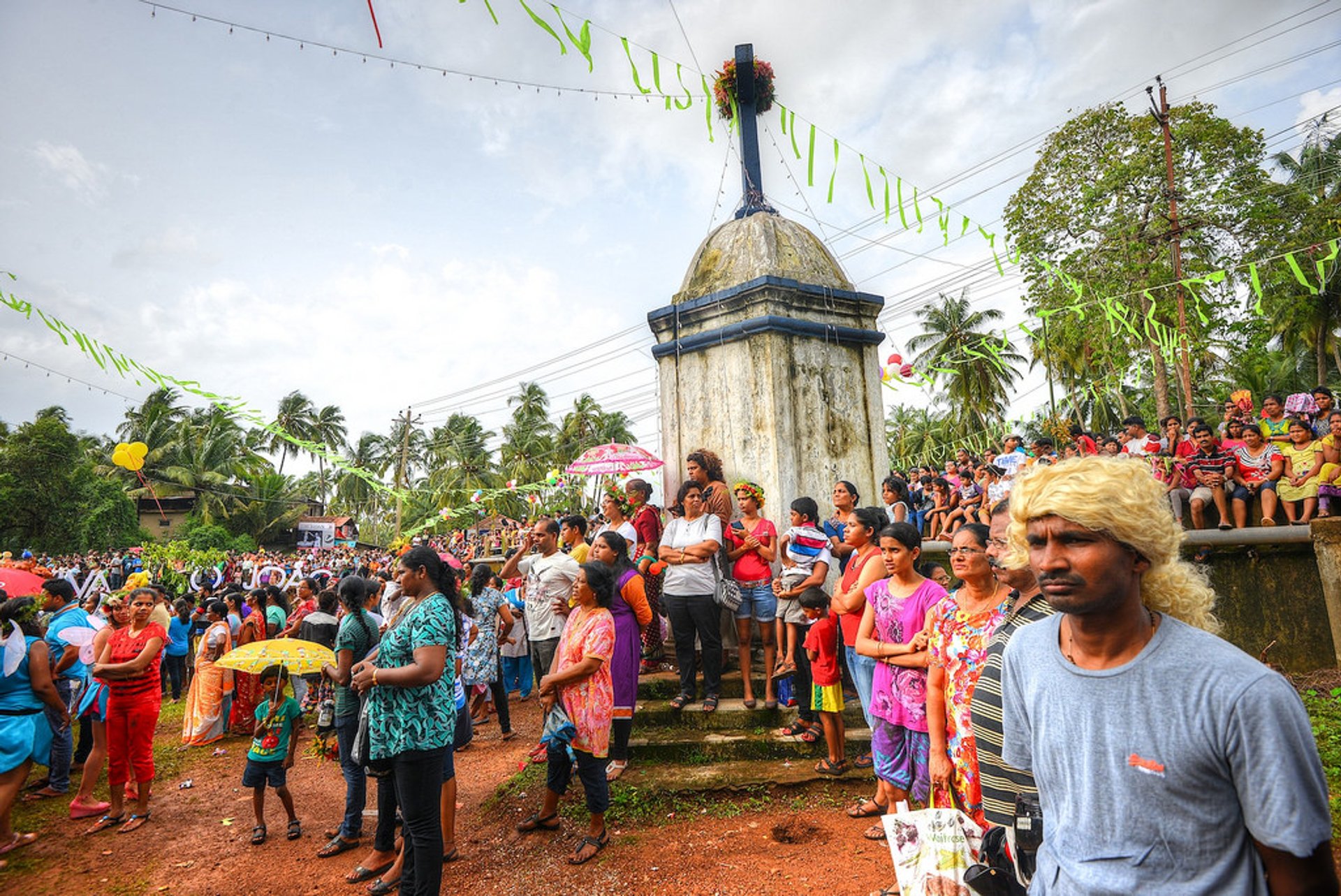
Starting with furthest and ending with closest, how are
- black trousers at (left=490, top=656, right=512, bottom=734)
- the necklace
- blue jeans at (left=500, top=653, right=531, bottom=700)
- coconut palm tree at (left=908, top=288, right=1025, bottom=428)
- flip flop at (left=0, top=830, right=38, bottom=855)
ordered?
coconut palm tree at (left=908, top=288, right=1025, bottom=428) < blue jeans at (left=500, top=653, right=531, bottom=700) < black trousers at (left=490, top=656, right=512, bottom=734) < flip flop at (left=0, top=830, right=38, bottom=855) < the necklace

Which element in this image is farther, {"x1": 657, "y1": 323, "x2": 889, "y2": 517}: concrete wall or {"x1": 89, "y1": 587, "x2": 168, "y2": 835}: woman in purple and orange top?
{"x1": 657, "y1": 323, "x2": 889, "y2": 517}: concrete wall

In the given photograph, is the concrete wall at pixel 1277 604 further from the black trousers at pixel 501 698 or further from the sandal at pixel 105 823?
the sandal at pixel 105 823

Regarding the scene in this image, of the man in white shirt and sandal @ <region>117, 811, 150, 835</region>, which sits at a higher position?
the man in white shirt

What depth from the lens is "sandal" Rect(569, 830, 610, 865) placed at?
416cm

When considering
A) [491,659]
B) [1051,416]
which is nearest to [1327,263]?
[1051,416]

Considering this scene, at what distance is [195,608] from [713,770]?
11920mm

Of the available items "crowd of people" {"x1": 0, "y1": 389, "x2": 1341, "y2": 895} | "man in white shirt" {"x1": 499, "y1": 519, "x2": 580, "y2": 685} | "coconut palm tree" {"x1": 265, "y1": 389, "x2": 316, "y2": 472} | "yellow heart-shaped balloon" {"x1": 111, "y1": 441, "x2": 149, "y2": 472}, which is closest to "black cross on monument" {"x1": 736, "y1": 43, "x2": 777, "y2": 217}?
"crowd of people" {"x1": 0, "y1": 389, "x2": 1341, "y2": 895}

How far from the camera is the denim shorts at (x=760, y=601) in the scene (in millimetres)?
5688

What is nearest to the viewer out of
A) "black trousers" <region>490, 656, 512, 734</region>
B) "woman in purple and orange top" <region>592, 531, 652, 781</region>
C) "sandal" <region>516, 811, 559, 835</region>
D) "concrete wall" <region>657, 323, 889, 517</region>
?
"sandal" <region>516, 811, 559, 835</region>

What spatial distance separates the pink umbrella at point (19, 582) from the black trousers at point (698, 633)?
6074 mm

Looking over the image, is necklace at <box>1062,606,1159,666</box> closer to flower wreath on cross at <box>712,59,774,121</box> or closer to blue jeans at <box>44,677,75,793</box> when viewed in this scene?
flower wreath on cross at <box>712,59,774,121</box>

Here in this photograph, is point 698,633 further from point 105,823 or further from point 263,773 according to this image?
point 105,823

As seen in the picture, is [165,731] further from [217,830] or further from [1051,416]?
[1051,416]

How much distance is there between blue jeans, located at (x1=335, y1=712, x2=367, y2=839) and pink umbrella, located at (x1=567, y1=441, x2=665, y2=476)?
5774 mm
